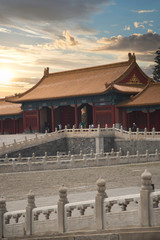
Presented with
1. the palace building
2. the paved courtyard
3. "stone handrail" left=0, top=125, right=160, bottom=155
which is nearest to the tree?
the palace building

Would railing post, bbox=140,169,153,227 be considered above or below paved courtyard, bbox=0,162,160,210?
above

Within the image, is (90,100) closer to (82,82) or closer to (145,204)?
(82,82)

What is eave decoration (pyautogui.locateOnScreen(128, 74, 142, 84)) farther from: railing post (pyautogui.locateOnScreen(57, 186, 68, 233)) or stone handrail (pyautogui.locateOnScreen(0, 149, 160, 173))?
railing post (pyautogui.locateOnScreen(57, 186, 68, 233))

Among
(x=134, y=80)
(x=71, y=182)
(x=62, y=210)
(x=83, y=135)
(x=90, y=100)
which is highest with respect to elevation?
(x=134, y=80)

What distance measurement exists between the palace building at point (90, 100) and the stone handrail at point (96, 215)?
91.5ft

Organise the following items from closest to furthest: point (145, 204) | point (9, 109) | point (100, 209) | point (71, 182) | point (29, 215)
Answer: point (145, 204) < point (100, 209) < point (29, 215) < point (71, 182) < point (9, 109)

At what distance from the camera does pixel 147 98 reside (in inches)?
1570

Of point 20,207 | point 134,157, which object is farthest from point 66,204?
point 134,157

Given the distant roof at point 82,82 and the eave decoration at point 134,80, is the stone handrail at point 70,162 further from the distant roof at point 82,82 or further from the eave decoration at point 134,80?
the eave decoration at point 134,80

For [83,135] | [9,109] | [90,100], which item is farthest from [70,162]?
[9,109]

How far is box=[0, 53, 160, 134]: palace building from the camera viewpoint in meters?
41.3

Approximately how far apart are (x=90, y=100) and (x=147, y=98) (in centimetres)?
699

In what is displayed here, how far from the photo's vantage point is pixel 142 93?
41.4 metres

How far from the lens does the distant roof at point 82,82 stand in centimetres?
4462
